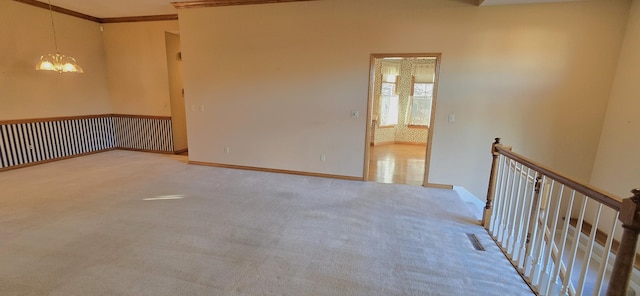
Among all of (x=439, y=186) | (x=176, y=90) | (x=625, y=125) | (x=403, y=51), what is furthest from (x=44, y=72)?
(x=625, y=125)

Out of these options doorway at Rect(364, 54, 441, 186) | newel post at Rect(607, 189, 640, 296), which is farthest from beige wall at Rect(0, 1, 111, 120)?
newel post at Rect(607, 189, 640, 296)

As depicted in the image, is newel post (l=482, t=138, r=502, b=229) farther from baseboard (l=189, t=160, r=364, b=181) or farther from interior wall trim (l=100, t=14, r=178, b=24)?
interior wall trim (l=100, t=14, r=178, b=24)

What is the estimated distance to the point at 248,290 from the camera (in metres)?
2.04

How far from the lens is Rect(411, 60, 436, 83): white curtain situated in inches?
319

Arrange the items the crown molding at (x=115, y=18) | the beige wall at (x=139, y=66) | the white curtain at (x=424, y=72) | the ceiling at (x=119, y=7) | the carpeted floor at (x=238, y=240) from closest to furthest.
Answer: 1. the carpeted floor at (x=238, y=240)
2. the ceiling at (x=119, y=7)
3. the crown molding at (x=115, y=18)
4. the beige wall at (x=139, y=66)
5. the white curtain at (x=424, y=72)

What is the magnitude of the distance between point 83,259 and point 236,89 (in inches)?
134

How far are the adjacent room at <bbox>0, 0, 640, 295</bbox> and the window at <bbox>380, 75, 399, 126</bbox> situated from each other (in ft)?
7.88

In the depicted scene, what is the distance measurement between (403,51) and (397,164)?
99.1 inches

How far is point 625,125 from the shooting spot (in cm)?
358

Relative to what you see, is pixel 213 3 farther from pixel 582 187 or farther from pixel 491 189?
pixel 582 187

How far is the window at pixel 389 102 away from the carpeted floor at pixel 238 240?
14.0ft

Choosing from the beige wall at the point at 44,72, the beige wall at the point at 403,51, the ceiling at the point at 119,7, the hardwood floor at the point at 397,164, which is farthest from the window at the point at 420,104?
the beige wall at the point at 44,72

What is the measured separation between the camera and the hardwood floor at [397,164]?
4873 millimetres

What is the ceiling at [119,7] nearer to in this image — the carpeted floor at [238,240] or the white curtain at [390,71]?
the carpeted floor at [238,240]
